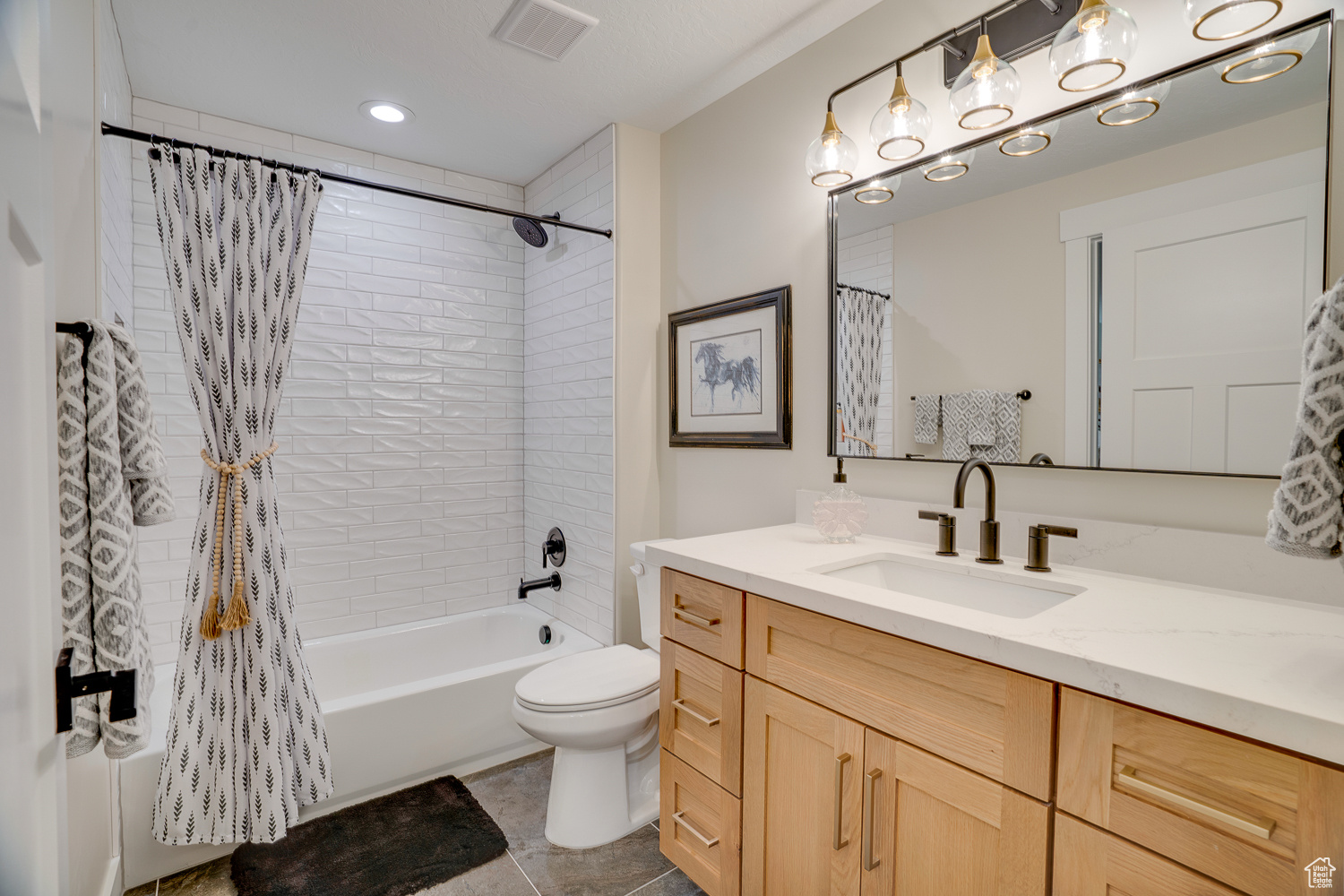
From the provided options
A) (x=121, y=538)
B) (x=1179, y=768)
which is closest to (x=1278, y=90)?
(x=1179, y=768)

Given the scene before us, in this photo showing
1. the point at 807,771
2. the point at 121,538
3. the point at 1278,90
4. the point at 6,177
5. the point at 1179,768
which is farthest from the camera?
the point at 807,771

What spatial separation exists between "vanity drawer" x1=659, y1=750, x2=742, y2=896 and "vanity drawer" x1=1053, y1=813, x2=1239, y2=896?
0.71 meters

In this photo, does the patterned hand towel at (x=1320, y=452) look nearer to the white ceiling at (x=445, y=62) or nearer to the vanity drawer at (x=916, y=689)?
the vanity drawer at (x=916, y=689)

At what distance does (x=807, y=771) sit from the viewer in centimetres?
125

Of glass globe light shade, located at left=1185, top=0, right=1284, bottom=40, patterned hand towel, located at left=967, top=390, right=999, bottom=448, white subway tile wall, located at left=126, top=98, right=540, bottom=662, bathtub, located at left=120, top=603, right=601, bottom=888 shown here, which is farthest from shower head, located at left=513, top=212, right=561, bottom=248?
glass globe light shade, located at left=1185, top=0, right=1284, bottom=40

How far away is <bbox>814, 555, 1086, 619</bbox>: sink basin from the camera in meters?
1.27

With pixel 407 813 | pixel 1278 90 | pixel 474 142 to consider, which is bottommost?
pixel 407 813

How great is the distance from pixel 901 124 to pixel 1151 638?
1232 mm

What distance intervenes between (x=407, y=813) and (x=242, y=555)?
3.24 ft

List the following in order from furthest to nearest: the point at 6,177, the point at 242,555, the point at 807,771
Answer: the point at 242,555 → the point at 807,771 → the point at 6,177

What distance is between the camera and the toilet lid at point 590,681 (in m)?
1.83

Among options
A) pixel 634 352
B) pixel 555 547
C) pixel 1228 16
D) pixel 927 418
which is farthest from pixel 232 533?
pixel 1228 16

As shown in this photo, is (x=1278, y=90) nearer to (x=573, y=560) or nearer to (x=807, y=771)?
(x=807, y=771)

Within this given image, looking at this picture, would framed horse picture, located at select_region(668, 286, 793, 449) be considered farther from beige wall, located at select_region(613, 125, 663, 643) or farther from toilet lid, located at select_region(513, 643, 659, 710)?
toilet lid, located at select_region(513, 643, 659, 710)
